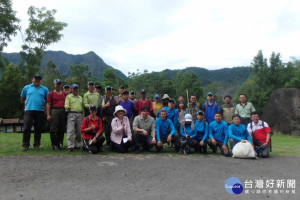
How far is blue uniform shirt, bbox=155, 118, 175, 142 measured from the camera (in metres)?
8.24

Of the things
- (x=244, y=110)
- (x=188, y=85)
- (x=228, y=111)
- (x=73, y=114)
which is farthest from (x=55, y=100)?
(x=188, y=85)

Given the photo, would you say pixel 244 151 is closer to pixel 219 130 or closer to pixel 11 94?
pixel 219 130

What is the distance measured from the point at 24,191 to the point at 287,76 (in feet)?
144

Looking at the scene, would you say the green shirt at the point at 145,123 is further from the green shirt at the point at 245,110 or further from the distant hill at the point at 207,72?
the distant hill at the point at 207,72

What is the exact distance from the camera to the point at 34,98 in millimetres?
7441

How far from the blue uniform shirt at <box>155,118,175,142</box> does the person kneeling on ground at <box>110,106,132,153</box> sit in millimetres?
965

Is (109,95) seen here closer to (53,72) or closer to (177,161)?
(177,161)

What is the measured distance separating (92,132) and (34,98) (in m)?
1.91

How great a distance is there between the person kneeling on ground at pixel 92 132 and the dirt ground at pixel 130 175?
54 centimetres

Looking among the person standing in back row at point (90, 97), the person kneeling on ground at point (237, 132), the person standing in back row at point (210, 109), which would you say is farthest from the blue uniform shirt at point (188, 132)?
the person standing in back row at point (90, 97)

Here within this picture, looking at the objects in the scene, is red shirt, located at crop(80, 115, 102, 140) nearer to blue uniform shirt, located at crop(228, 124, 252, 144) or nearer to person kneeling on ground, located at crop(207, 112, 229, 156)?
person kneeling on ground, located at crop(207, 112, 229, 156)

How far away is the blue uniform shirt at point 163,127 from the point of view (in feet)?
27.0

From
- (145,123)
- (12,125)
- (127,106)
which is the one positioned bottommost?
(12,125)

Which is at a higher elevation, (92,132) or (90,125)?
(90,125)
